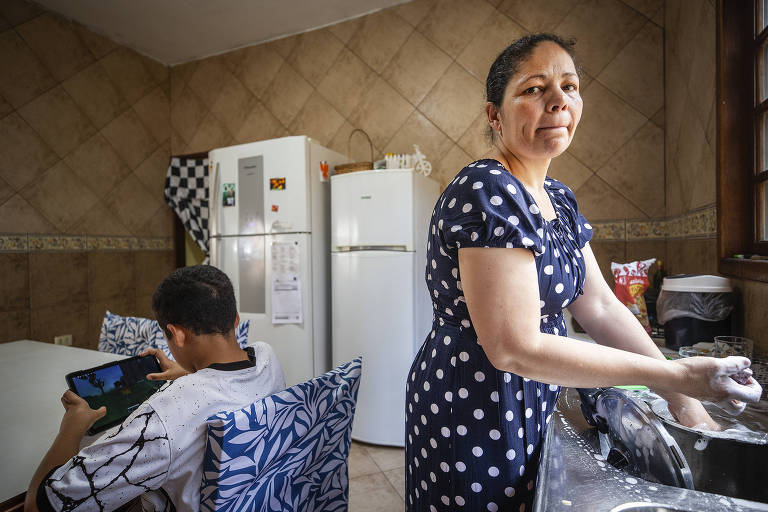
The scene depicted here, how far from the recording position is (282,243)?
243cm

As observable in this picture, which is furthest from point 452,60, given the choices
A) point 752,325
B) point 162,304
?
point 162,304

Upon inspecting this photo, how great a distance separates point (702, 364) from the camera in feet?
1.77

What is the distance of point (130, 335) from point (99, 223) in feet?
5.65

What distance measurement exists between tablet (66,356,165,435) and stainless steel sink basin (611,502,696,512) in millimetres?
1049

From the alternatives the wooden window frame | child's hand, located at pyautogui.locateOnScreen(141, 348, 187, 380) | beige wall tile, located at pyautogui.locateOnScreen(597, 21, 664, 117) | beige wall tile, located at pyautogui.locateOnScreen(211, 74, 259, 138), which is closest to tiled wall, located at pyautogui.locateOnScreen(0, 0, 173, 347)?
beige wall tile, located at pyautogui.locateOnScreen(211, 74, 259, 138)

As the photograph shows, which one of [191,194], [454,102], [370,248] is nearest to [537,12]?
[454,102]

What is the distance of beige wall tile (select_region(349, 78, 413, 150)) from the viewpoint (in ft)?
9.14

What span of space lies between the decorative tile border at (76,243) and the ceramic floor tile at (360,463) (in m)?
2.42

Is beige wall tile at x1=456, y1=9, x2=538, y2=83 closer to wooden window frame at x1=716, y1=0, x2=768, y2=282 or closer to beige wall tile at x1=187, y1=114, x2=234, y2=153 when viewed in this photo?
wooden window frame at x1=716, y1=0, x2=768, y2=282

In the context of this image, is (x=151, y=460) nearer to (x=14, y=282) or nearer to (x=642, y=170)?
(x=642, y=170)

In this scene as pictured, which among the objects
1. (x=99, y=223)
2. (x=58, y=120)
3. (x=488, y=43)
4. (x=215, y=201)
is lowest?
(x=99, y=223)

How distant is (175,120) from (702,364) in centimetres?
411

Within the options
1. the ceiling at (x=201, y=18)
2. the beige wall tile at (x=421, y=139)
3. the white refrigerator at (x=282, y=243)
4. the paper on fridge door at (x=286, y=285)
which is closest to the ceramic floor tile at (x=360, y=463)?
the white refrigerator at (x=282, y=243)

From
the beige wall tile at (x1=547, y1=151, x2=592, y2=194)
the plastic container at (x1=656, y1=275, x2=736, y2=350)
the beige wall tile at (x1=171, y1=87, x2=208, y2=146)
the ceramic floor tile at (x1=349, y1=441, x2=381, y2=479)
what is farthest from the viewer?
the beige wall tile at (x1=171, y1=87, x2=208, y2=146)
